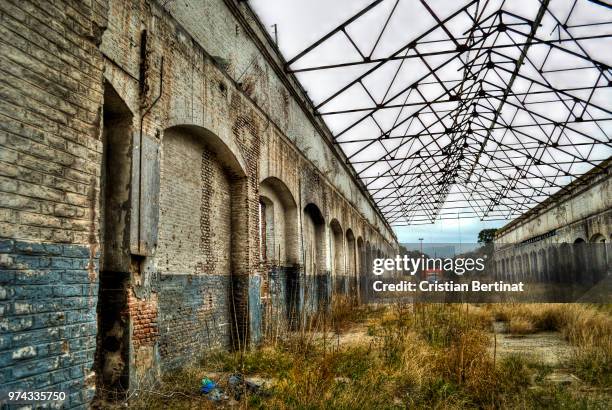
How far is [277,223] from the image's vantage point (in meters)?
11.0

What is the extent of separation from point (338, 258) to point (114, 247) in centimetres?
1342

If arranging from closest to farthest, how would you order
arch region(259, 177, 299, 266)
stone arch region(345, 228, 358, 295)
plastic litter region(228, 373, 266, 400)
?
plastic litter region(228, 373, 266, 400) → arch region(259, 177, 299, 266) → stone arch region(345, 228, 358, 295)

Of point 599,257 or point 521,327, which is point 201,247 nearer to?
point 521,327

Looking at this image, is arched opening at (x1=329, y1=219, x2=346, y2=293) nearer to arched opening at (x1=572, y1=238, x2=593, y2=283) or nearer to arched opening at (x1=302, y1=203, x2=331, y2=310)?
arched opening at (x1=302, y1=203, x2=331, y2=310)

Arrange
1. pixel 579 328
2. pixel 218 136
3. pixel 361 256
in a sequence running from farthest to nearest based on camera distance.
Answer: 1. pixel 361 256
2. pixel 579 328
3. pixel 218 136

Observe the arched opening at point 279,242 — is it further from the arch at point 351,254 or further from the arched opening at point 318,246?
the arch at point 351,254

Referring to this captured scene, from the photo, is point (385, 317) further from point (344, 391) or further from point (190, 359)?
point (344, 391)

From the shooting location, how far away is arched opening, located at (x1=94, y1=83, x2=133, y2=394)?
482cm

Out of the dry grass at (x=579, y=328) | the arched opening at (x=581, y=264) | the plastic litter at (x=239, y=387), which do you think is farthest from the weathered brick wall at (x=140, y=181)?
the arched opening at (x=581, y=264)

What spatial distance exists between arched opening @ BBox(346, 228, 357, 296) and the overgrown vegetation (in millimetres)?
11238

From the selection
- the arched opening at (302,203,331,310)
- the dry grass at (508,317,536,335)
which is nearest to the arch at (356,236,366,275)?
the arched opening at (302,203,331,310)

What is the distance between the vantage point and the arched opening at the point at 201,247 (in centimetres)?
628

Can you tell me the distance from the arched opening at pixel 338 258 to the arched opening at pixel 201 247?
8.84m

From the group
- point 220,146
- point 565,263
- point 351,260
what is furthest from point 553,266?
point 220,146
